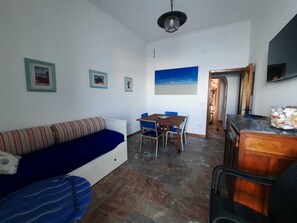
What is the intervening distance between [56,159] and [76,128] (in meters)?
0.78

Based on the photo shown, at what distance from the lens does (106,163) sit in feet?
6.74

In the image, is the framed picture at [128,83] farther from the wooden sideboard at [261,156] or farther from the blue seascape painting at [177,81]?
the wooden sideboard at [261,156]

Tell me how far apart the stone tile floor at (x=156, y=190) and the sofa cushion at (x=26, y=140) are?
0.99 meters

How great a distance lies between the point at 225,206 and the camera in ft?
3.09

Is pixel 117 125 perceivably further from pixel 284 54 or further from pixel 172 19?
pixel 284 54

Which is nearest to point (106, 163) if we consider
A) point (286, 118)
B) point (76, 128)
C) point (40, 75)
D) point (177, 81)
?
point (76, 128)

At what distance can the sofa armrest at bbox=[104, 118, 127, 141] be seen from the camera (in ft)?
7.93

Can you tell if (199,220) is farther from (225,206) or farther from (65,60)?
(65,60)

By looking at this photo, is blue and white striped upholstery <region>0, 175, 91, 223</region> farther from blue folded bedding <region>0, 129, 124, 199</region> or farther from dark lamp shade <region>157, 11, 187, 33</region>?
dark lamp shade <region>157, 11, 187, 33</region>

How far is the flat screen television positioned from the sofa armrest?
2322 mm

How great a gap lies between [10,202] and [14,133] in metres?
1.15

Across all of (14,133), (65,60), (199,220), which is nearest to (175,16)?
(65,60)

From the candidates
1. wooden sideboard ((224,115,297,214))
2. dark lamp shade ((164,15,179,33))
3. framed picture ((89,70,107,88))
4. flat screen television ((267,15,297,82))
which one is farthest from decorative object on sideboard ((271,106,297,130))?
framed picture ((89,70,107,88))

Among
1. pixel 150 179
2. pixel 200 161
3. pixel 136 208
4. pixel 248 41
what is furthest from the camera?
pixel 248 41
